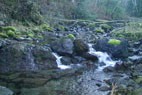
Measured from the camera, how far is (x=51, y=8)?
2586 centimetres

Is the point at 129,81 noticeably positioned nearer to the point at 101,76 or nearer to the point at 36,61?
the point at 101,76

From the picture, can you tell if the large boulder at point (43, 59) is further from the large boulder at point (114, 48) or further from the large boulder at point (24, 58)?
the large boulder at point (114, 48)

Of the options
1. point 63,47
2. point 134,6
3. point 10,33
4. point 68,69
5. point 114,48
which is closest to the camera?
point 134,6

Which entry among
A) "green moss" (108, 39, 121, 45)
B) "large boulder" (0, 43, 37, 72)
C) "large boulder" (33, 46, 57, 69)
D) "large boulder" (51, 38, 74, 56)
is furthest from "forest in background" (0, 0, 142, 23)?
"large boulder" (0, 43, 37, 72)

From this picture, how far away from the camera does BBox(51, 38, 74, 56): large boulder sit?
11070 millimetres

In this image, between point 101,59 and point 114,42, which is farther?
point 114,42

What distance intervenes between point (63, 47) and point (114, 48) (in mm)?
3419

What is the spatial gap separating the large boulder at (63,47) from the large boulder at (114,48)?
7.64 feet

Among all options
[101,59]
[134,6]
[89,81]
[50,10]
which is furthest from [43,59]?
[50,10]

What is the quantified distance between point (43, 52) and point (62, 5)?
789 inches

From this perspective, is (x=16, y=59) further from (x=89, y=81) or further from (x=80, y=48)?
(x=80, y=48)

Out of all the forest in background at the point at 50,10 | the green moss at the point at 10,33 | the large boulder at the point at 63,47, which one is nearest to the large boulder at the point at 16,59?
the large boulder at the point at 63,47

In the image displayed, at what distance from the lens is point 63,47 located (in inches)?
444

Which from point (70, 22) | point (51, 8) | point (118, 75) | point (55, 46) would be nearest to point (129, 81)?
point (118, 75)
